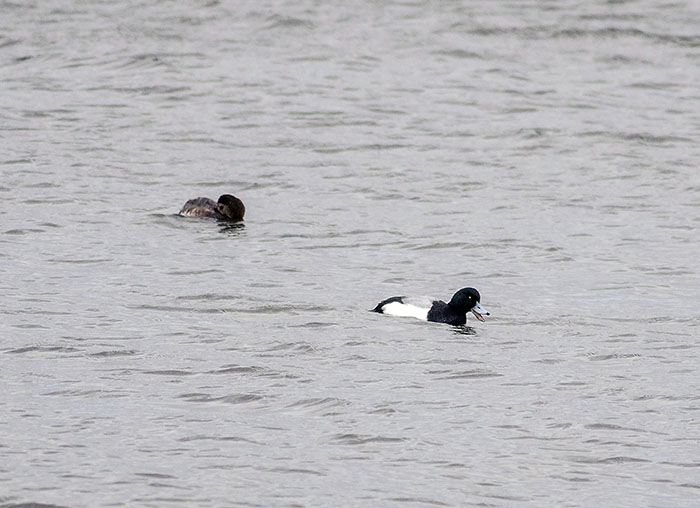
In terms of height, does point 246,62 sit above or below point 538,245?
above

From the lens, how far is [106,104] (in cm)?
2858

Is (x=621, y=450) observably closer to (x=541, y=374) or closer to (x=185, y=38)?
(x=541, y=374)

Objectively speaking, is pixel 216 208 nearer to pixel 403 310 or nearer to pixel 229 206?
pixel 229 206

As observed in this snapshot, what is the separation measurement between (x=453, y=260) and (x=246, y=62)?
46.8ft

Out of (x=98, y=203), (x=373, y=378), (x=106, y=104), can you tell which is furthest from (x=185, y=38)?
(x=373, y=378)

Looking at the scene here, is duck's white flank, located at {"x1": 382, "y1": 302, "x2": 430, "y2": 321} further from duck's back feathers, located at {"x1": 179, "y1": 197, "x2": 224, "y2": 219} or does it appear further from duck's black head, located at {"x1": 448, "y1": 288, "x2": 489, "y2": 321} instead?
duck's back feathers, located at {"x1": 179, "y1": 197, "x2": 224, "y2": 219}

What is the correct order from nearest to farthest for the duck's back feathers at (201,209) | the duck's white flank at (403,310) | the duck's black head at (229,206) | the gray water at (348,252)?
1. the gray water at (348,252)
2. the duck's white flank at (403,310)
3. the duck's back feathers at (201,209)
4. the duck's black head at (229,206)

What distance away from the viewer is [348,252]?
1902cm

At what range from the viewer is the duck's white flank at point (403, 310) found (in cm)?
1562

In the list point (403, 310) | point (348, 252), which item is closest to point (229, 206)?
point (348, 252)

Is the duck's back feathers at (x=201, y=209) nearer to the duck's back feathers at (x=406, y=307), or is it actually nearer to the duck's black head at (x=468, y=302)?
the duck's back feathers at (x=406, y=307)

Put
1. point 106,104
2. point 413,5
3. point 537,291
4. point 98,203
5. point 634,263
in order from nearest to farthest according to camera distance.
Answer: point 537,291 < point 634,263 < point 98,203 < point 106,104 < point 413,5

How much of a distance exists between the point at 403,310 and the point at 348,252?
346 centimetres

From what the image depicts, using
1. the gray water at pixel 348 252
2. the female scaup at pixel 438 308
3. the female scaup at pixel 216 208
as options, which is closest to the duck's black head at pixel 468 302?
the female scaup at pixel 438 308
